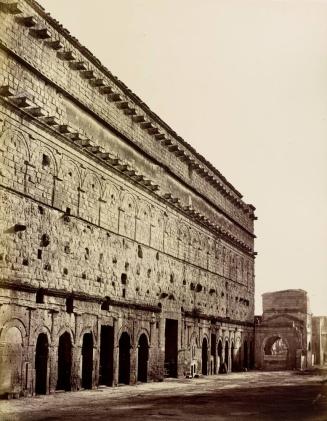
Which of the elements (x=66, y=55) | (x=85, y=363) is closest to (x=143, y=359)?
(x=85, y=363)

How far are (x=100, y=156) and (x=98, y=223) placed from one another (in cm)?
254

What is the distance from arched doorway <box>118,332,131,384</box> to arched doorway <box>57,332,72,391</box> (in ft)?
15.6

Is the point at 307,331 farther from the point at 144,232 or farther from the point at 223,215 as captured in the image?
the point at 144,232

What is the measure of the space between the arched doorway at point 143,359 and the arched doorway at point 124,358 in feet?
4.76

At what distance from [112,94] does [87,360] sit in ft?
34.1

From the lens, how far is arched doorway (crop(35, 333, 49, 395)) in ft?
65.7

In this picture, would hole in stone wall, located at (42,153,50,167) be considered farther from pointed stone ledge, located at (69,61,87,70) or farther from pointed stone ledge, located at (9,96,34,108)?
pointed stone ledge, located at (69,61,87,70)

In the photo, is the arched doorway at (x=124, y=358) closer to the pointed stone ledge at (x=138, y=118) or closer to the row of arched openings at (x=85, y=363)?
the row of arched openings at (x=85, y=363)

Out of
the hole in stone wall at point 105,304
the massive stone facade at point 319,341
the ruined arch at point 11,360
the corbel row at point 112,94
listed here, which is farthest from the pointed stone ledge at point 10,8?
the massive stone facade at point 319,341

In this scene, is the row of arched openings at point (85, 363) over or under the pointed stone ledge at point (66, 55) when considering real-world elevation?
under

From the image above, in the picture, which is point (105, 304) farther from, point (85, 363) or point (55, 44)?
point (55, 44)

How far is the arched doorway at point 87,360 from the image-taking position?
23062 millimetres

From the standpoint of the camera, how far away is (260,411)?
16.5m

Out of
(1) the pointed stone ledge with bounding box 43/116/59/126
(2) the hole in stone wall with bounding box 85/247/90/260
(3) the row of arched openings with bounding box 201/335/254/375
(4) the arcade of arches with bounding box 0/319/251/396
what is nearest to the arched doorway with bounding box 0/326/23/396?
(4) the arcade of arches with bounding box 0/319/251/396
